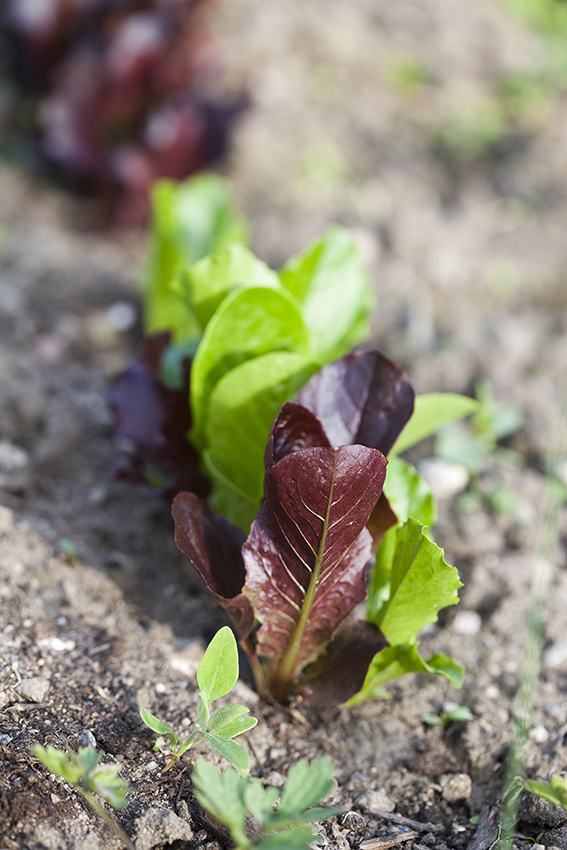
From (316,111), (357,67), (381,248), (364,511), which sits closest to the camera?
(364,511)

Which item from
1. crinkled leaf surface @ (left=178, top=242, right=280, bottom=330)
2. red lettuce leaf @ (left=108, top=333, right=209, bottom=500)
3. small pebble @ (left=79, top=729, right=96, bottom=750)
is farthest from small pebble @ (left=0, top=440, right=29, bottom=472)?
small pebble @ (left=79, top=729, right=96, bottom=750)

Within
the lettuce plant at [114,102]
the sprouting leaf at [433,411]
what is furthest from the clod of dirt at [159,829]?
the lettuce plant at [114,102]

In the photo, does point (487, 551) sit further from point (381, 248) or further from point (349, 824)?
point (381, 248)

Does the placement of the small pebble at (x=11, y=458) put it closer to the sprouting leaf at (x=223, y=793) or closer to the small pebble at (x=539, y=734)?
the sprouting leaf at (x=223, y=793)

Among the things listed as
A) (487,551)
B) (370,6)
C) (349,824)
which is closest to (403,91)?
(370,6)

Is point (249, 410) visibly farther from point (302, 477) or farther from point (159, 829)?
point (159, 829)

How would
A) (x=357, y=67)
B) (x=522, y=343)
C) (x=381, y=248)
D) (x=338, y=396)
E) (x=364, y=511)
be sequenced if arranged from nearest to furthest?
(x=364, y=511)
(x=338, y=396)
(x=522, y=343)
(x=381, y=248)
(x=357, y=67)

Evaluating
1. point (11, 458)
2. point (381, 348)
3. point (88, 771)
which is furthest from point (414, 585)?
point (381, 348)

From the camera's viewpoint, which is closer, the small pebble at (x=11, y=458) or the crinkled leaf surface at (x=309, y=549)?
the crinkled leaf surface at (x=309, y=549)
